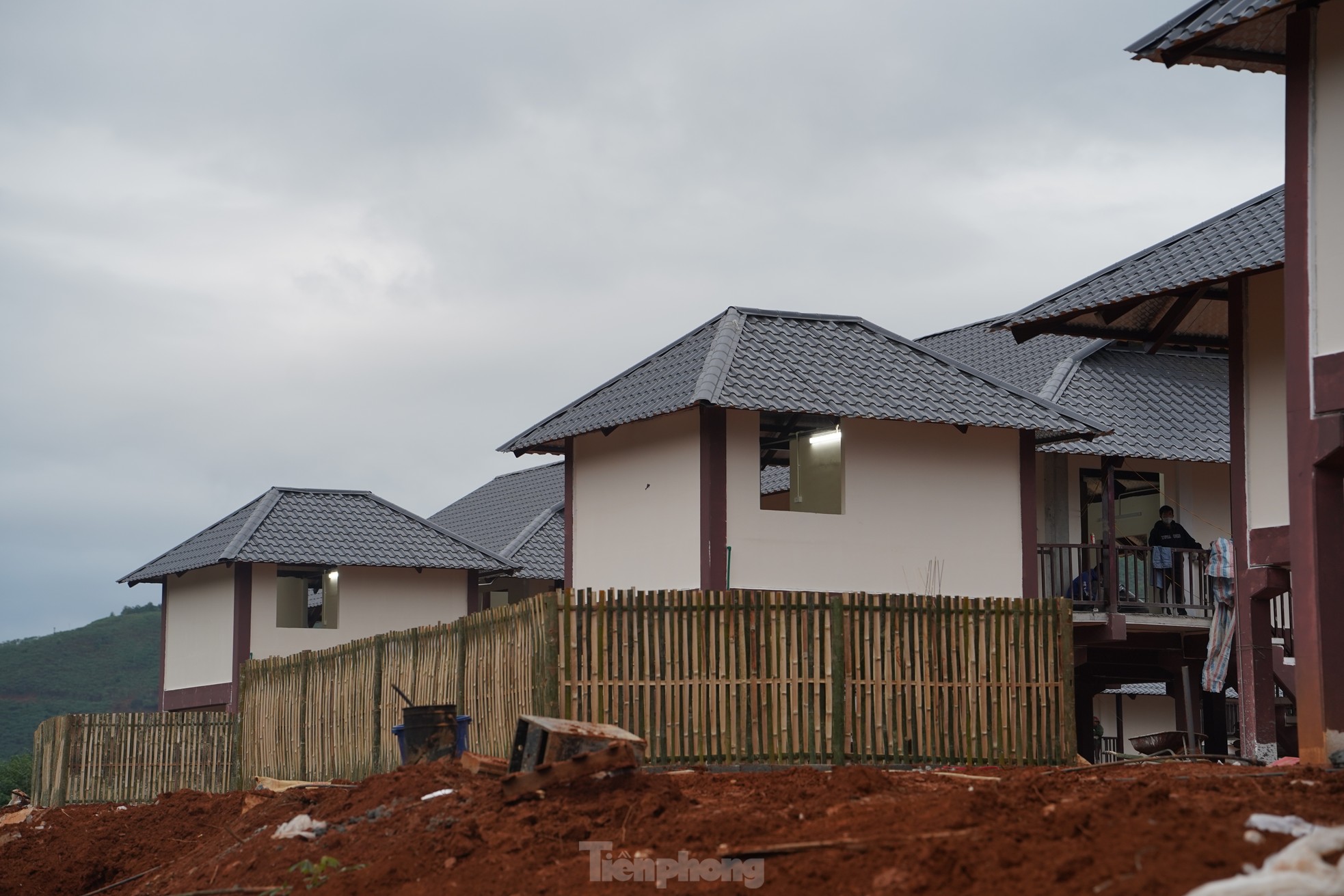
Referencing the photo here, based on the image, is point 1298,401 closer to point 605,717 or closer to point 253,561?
point 605,717

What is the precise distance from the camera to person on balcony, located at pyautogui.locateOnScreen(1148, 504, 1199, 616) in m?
23.2

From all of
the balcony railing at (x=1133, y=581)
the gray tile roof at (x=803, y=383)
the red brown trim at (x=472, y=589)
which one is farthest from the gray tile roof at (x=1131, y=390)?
the red brown trim at (x=472, y=589)

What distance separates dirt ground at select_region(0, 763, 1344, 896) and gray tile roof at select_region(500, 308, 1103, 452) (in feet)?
23.2

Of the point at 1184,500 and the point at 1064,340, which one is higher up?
the point at 1064,340

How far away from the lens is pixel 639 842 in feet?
30.5

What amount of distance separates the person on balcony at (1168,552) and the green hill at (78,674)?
207ft

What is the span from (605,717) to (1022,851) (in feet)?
22.6

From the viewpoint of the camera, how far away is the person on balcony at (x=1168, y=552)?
23.2 m

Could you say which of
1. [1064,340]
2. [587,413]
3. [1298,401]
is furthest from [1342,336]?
[1064,340]

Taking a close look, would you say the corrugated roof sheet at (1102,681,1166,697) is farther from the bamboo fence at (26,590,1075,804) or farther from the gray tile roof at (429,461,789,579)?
the bamboo fence at (26,590,1075,804)

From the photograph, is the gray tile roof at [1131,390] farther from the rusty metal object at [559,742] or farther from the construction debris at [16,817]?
the construction debris at [16,817]

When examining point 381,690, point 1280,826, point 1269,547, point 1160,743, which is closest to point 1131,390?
point 1160,743

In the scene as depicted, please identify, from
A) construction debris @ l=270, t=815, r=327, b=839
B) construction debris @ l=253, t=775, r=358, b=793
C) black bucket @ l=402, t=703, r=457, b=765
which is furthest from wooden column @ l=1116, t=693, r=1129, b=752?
construction debris @ l=270, t=815, r=327, b=839

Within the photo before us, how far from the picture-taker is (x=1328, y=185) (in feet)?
40.4
